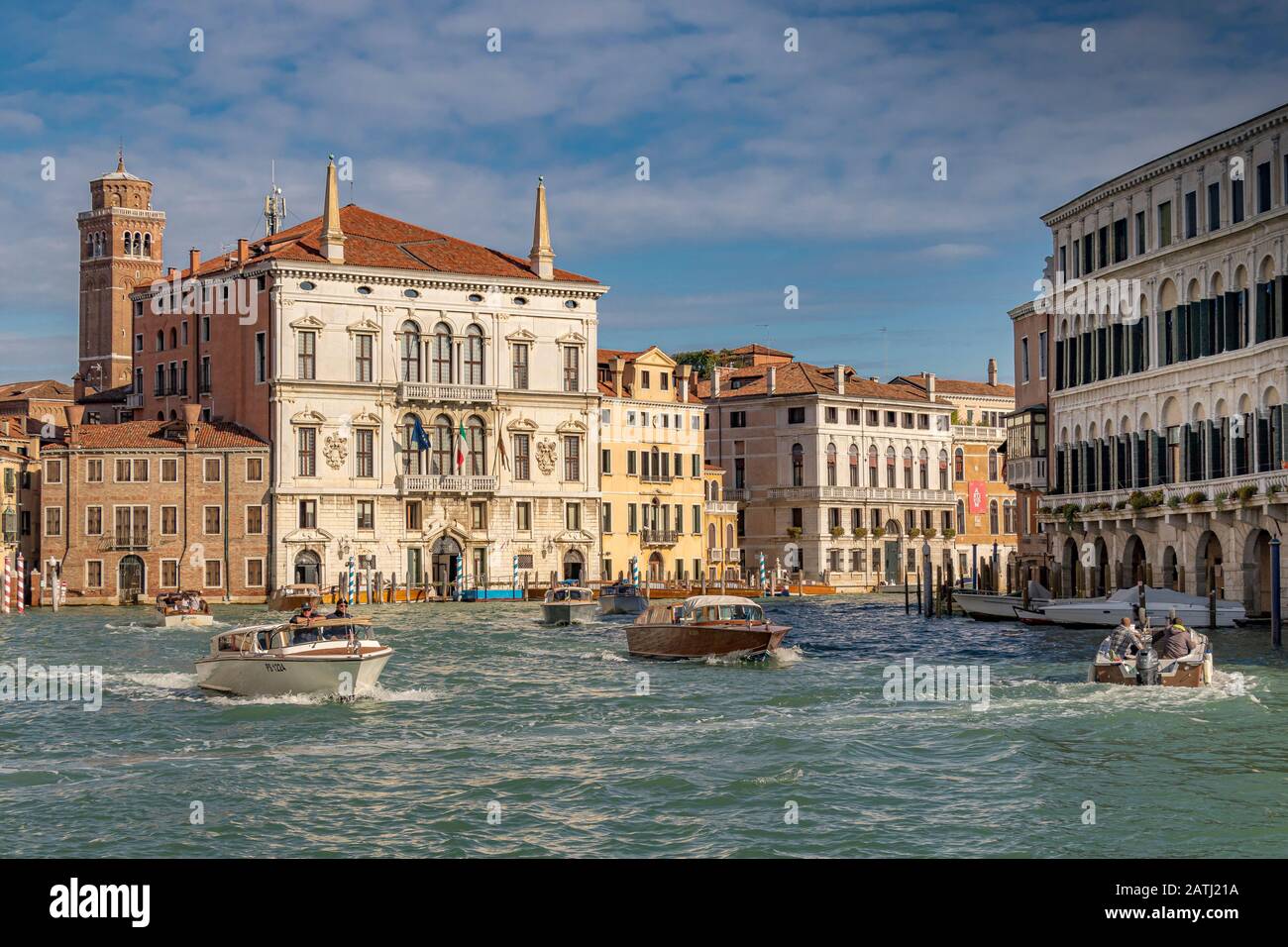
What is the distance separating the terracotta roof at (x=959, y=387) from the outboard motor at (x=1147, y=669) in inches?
2854

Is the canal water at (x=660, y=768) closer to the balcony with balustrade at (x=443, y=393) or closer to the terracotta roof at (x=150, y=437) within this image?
the terracotta roof at (x=150, y=437)

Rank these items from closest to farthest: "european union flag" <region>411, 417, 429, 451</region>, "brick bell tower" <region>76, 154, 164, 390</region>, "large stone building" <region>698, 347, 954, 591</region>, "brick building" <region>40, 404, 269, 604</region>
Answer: "brick building" <region>40, 404, 269, 604</region>
"european union flag" <region>411, 417, 429, 451</region>
"large stone building" <region>698, 347, 954, 591</region>
"brick bell tower" <region>76, 154, 164, 390</region>

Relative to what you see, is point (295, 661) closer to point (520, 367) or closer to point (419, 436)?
point (419, 436)

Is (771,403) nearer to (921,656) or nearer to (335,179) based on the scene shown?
(335,179)

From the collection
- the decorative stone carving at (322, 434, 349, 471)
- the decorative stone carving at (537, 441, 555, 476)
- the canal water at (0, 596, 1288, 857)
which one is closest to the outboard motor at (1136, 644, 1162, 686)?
the canal water at (0, 596, 1288, 857)

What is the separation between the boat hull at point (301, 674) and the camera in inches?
945

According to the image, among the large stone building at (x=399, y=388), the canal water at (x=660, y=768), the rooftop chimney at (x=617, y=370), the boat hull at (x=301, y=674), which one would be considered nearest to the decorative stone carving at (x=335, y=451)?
the large stone building at (x=399, y=388)

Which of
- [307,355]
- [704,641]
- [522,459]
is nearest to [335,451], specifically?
[307,355]

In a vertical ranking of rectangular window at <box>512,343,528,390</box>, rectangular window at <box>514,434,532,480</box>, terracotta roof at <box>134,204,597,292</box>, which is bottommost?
rectangular window at <box>514,434,532,480</box>

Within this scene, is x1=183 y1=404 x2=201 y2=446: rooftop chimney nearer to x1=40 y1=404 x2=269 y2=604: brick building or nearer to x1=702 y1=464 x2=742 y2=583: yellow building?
x1=40 y1=404 x2=269 y2=604: brick building

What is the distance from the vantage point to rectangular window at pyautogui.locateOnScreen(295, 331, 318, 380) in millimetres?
67000

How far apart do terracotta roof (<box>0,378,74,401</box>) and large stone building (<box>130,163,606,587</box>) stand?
2829 centimetres

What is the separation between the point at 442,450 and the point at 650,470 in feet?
40.2
